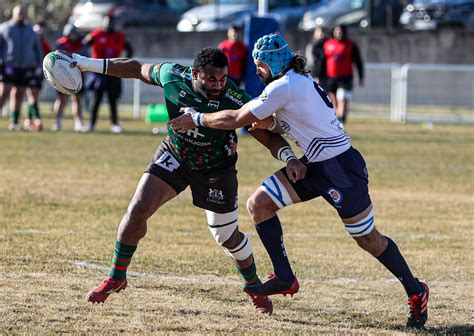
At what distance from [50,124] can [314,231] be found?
1179 cm

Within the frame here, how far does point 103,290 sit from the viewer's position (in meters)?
6.68

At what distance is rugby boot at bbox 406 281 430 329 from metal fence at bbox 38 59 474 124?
691 inches

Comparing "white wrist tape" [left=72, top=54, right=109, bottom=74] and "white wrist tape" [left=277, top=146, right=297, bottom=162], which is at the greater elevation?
"white wrist tape" [left=72, top=54, right=109, bottom=74]

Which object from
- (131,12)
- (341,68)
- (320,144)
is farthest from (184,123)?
(131,12)

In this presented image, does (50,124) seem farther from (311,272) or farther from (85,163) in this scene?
(311,272)

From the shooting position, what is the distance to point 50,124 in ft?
68.0

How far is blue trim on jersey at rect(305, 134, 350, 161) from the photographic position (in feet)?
21.1

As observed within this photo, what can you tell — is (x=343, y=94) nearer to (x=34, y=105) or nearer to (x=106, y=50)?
(x=106, y=50)

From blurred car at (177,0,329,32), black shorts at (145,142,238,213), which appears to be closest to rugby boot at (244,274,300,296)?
black shorts at (145,142,238,213)

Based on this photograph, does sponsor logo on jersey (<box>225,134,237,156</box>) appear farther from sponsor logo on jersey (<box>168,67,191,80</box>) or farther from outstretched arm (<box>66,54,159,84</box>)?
outstretched arm (<box>66,54,159,84</box>)

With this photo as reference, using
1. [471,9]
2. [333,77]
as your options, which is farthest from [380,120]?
[471,9]

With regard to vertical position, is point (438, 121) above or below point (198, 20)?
below

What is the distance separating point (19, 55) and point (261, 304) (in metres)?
12.7

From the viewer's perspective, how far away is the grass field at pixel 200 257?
637cm
